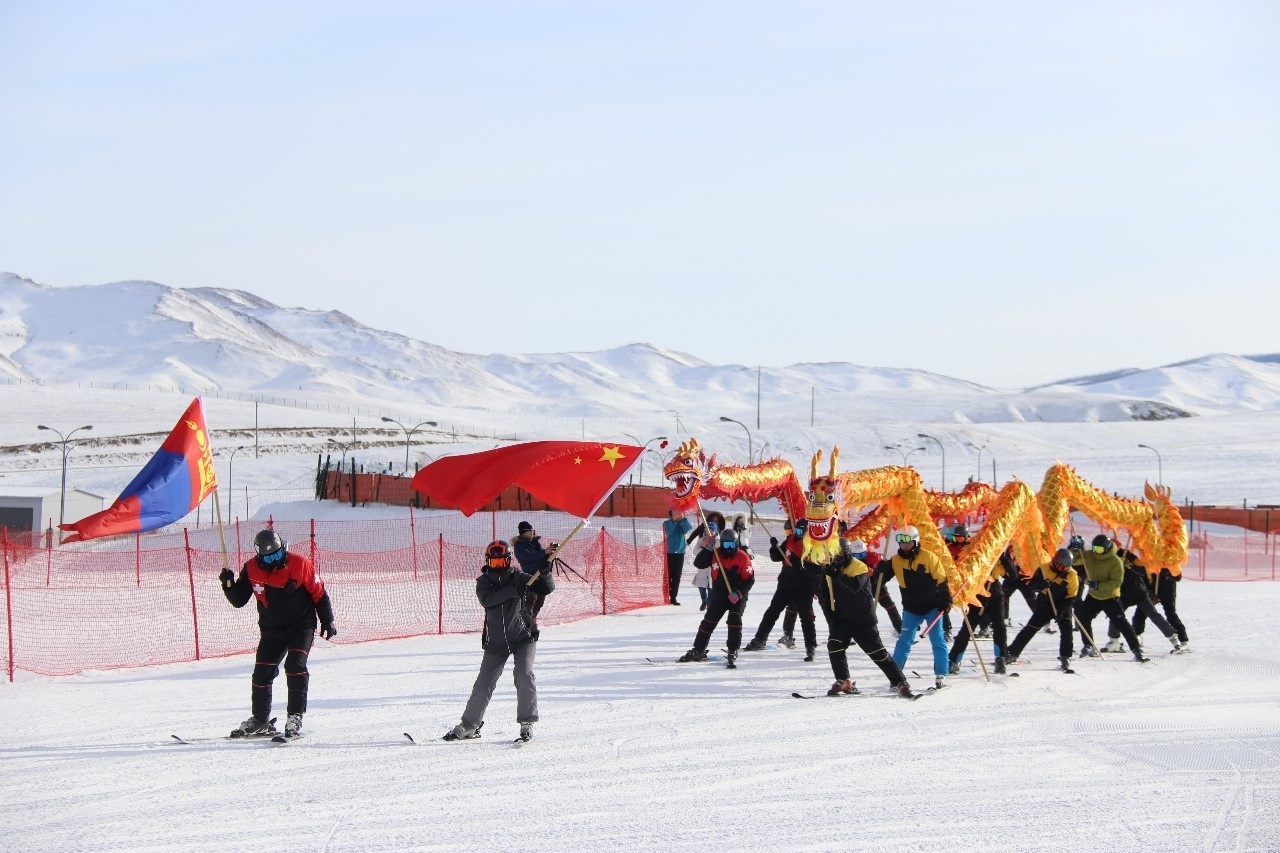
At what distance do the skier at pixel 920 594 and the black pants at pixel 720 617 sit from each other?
6.38 ft

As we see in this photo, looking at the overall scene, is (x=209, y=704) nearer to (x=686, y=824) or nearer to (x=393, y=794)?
(x=393, y=794)

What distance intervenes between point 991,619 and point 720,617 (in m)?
2.94

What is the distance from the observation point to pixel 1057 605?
1390cm

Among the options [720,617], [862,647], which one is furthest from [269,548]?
[720,617]

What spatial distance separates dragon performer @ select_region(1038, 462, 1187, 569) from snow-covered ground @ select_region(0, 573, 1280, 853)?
2630 mm

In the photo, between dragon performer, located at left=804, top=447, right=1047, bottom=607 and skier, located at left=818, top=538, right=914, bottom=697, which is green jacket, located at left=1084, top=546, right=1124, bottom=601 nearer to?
dragon performer, located at left=804, top=447, right=1047, bottom=607

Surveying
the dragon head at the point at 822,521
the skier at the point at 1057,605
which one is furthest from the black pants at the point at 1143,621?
the dragon head at the point at 822,521

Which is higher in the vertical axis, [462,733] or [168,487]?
[168,487]

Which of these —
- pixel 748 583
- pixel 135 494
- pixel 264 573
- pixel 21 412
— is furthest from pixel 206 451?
pixel 21 412

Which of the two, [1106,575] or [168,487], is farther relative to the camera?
[1106,575]

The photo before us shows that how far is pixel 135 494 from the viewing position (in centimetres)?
1062

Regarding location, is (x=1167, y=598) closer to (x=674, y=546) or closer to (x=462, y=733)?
(x=674, y=546)

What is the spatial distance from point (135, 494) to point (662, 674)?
5541 millimetres

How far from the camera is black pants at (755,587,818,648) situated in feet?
45.0
